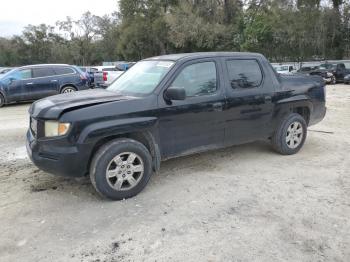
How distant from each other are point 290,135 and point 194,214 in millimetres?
2865

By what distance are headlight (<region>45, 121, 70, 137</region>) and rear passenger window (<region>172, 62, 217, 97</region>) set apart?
5.04ft

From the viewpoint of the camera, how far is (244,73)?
5613mm

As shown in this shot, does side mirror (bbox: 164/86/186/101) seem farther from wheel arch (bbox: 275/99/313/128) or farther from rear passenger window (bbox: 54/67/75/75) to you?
rear passenger window (bbox: 54/67/75/75)

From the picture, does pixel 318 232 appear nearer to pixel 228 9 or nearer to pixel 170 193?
pixel 170 193

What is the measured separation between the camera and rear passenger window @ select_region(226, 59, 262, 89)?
215 inches

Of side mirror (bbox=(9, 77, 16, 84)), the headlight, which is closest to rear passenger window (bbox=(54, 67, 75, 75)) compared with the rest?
side mirror (bbox=(9, 77, 16, 84))

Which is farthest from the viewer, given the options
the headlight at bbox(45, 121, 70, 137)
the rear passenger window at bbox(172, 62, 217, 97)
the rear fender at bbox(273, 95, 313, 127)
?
the rear fender at bbox(273, 95, 313, 127)

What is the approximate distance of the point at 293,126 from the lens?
617cm

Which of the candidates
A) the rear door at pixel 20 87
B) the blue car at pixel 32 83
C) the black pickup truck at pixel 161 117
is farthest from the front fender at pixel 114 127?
the rear door at pixel 20 87

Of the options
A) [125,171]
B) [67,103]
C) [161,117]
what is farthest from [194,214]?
[67,103]

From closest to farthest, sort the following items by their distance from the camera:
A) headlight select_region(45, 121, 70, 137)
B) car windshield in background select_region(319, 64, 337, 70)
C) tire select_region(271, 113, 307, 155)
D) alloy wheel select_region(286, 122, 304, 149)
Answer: headlight select_region(45, 121, 70, 137), tire select_region(271, 113, 307, 155), alloy wheel select_region(286, 122, 304, 149), car windshield in background select_region(319, 64, 337, 70)

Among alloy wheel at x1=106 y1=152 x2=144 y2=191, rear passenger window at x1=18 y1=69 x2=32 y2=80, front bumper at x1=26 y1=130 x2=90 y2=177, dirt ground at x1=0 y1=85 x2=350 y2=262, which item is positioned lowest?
dirt ground at x1=0 y1=85 x2=350 y2=262

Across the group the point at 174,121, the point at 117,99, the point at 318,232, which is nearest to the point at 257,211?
the point at 318,232

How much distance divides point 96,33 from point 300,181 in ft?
202
